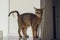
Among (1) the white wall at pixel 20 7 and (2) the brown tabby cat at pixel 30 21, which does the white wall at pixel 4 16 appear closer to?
(1) the white wall at pixel 20 7

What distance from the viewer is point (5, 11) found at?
1.65 meters

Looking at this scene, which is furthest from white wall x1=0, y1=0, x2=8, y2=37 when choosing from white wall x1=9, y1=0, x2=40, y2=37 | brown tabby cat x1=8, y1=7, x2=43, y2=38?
brown tabby cat x1=8, y1=7, x2=43, y2=38

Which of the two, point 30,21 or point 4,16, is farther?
point 4,16

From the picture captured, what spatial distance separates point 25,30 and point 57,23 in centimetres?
258

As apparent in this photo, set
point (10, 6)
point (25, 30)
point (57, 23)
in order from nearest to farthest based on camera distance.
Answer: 1. point (25, 30)
2. point (10, 6)
3. point (57, 23)

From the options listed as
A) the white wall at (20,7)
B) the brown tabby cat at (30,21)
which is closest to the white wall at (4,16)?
the white wall at (20,7)

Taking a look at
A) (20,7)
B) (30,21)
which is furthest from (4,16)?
(30,21)

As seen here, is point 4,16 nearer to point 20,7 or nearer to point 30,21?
point 20,7

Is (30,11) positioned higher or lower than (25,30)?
higher

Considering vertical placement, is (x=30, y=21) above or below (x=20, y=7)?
below

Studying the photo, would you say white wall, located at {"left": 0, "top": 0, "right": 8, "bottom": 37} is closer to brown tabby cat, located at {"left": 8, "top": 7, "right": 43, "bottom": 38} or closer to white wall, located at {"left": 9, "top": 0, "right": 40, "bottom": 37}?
white wall, located at {"left": 9, "top": 0, "right": 40, "bottom": 37}

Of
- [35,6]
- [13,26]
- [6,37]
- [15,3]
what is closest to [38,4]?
[35,6]

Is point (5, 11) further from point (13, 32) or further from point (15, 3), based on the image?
point (13, 32)

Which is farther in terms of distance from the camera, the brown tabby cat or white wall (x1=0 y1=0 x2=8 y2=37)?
white wall (x1=0 y1=0 x2=8 y2=37)
